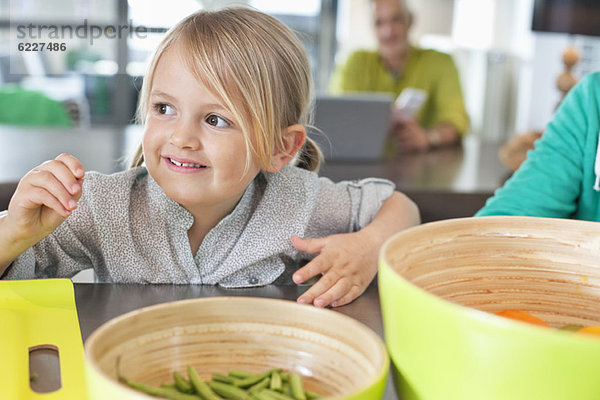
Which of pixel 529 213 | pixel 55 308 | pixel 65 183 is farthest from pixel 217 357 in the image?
pixel 529 213

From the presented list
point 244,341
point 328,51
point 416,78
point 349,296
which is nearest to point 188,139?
point 349,296

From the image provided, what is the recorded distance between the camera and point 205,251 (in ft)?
3.46

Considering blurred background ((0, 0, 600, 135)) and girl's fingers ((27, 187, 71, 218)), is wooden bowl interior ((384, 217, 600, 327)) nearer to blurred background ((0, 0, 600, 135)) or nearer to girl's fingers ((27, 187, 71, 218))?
girl's fingers ((27, 187, 71, 218))

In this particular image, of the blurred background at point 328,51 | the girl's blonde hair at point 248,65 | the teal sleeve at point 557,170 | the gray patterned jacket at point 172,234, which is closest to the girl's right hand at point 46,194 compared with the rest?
the gray patterned jacket at point 172,234

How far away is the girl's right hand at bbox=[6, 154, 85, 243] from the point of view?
78 centimetres

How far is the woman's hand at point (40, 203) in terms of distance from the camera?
0.78 meters

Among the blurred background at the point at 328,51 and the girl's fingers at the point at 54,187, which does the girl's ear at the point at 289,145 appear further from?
the blurred background at the point at 328,51

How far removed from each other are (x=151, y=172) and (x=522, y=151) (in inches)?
40.0

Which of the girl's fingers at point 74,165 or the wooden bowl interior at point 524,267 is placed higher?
the girl's fingers at point 74,165

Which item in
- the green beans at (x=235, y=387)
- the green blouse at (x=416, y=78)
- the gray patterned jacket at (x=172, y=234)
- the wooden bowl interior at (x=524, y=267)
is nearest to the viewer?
the green beans at (x=235, y=387)

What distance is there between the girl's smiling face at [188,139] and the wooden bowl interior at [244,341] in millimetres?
436

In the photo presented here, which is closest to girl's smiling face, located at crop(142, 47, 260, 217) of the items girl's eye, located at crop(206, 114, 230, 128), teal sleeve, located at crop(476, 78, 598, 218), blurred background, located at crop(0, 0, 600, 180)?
girl's eye, located at crop(206, 114, 230, 128)

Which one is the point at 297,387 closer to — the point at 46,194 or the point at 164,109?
the point at 46,194

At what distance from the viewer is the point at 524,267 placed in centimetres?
61
